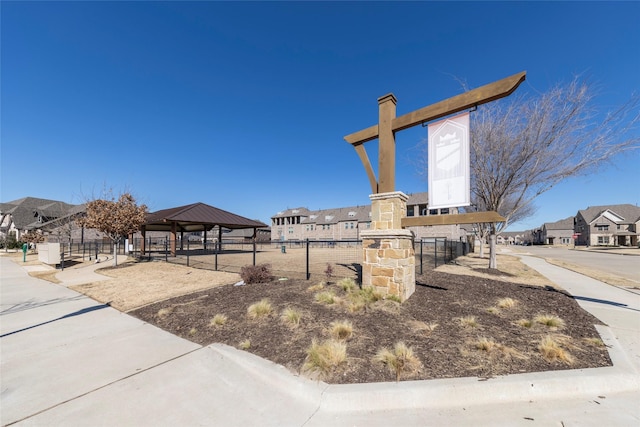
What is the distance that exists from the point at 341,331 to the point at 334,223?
4930 cm

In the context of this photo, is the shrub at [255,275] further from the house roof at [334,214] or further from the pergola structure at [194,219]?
the house roof at [334,214]

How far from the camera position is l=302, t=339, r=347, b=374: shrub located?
10.4 ft

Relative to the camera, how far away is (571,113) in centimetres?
959

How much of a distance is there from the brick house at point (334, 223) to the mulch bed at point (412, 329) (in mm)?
37652

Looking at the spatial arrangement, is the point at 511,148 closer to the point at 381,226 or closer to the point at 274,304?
the point at 381,226

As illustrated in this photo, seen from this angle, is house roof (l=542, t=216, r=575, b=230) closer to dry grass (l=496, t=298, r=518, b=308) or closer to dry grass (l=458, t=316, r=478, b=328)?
dry grass (l=496, t=298, r=518, b=308)

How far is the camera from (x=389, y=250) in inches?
234

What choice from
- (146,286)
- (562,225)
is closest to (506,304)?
(146,286)

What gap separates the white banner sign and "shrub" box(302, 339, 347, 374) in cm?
383

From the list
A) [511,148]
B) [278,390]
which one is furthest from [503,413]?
[511,148]

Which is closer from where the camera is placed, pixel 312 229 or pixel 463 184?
pixel 463 184

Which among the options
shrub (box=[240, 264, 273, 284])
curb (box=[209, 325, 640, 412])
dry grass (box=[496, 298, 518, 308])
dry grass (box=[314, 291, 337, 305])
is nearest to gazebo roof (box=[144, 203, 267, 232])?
shrub (box=[240, 264, 273, 284])

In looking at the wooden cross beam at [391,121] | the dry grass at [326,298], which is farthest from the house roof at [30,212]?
the wooden cross beam at [391,121]

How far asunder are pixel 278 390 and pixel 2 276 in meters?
16.0
